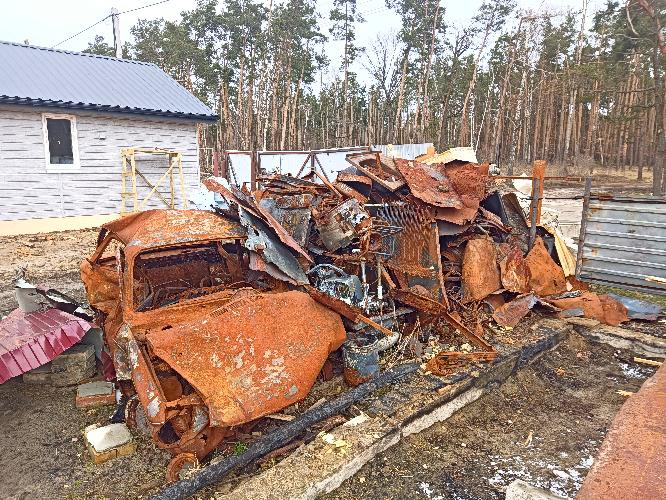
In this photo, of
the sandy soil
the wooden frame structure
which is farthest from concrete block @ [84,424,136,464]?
the wooden frame structure

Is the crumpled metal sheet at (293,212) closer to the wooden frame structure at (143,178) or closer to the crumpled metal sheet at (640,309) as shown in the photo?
the crumpled metal sheet at (640,309)

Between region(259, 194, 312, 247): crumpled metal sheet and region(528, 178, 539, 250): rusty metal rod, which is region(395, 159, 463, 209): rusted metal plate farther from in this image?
region(528, 178, 539, 250): rusty metal rod

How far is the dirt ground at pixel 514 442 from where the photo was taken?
3217 millimetres

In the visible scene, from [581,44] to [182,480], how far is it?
44.5 metres

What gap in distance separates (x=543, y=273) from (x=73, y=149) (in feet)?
42.2

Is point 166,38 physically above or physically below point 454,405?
above

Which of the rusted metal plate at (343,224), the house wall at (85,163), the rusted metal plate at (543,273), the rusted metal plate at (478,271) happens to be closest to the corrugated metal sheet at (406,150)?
the house wall at (85,163)

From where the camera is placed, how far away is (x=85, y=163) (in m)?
12.8

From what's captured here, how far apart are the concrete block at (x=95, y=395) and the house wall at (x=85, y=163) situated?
32.9ft

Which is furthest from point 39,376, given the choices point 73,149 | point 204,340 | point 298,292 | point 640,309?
point 73,149

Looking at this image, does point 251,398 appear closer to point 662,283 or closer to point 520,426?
point 520,426

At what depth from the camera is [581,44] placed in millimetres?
36500

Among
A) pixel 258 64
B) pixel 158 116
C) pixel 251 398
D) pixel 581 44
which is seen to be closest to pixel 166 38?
pixel 258 64

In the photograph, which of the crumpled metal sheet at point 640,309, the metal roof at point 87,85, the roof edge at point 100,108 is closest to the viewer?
the crumpled metal sheet at point 640,309
